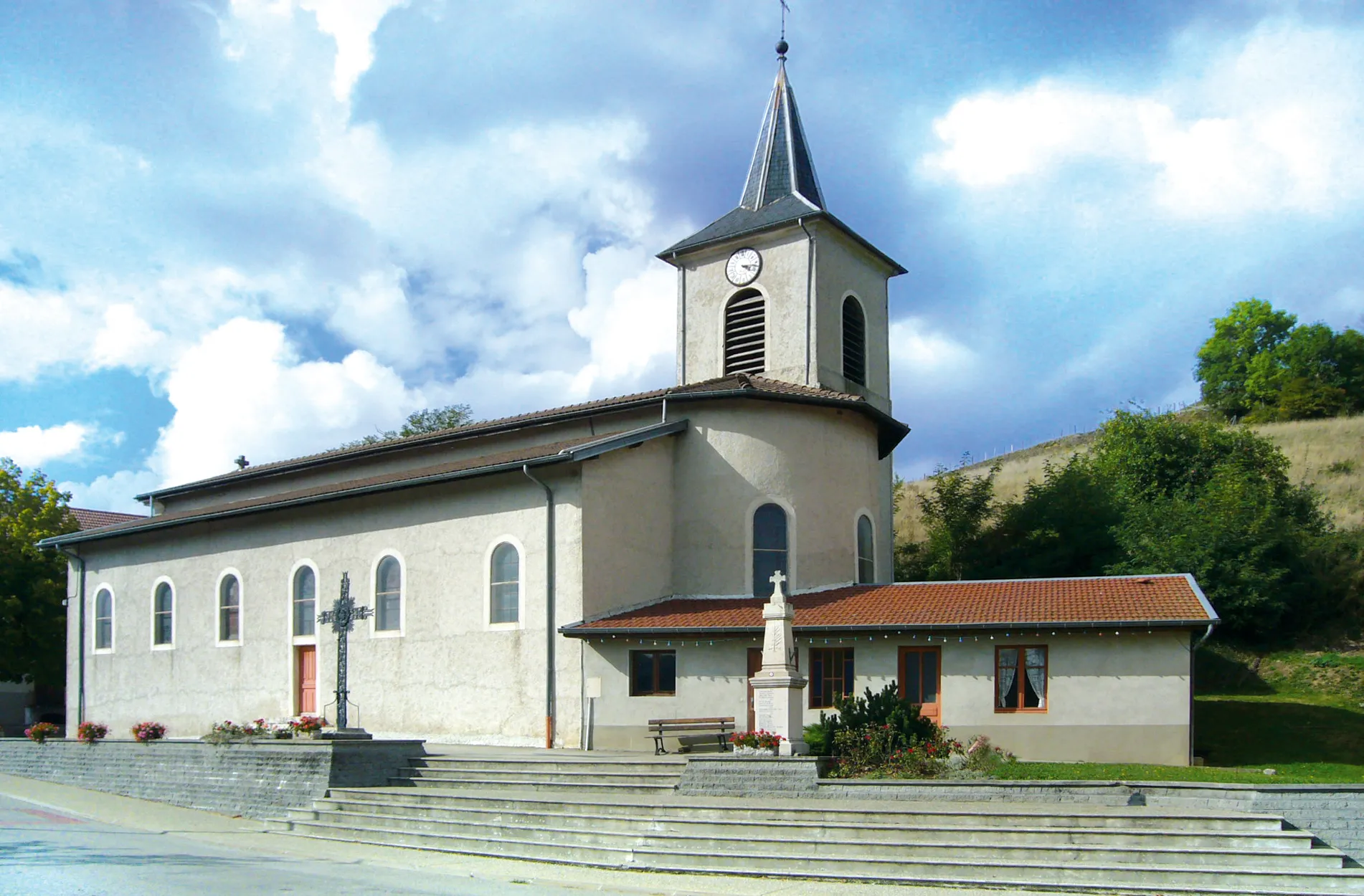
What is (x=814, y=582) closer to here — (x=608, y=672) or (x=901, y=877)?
(x=608, y=672)

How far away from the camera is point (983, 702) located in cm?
2061

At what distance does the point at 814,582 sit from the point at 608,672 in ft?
17.2

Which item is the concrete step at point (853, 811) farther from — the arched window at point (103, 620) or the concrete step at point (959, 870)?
the arched window at point (103, 620)

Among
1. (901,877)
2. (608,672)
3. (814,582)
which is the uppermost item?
(814,582)

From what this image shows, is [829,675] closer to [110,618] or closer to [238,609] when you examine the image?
[238,609]

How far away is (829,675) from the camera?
72.6 feet

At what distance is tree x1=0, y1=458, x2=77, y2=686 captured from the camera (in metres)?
36.4

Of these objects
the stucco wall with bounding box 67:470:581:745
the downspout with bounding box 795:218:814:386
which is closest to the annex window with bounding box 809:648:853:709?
the stucco wall with bounding box 67:470:581:745

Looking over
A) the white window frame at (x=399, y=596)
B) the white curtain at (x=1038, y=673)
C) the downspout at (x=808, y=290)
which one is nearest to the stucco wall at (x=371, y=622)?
the white window frame at (x=399, y=596)

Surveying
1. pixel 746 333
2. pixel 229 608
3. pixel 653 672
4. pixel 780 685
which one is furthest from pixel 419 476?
pixel 780 685

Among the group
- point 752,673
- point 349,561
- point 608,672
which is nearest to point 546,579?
point 608,672

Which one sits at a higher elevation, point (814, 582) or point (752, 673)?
point (814, 582)

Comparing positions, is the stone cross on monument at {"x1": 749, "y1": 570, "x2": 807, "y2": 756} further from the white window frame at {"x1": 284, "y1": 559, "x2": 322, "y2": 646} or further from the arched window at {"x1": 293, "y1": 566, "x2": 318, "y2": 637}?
the arched window at {"x1": 293, "y1": 566, "x2": 318, "y2": 637}

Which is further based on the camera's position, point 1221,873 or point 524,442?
point 524,442
